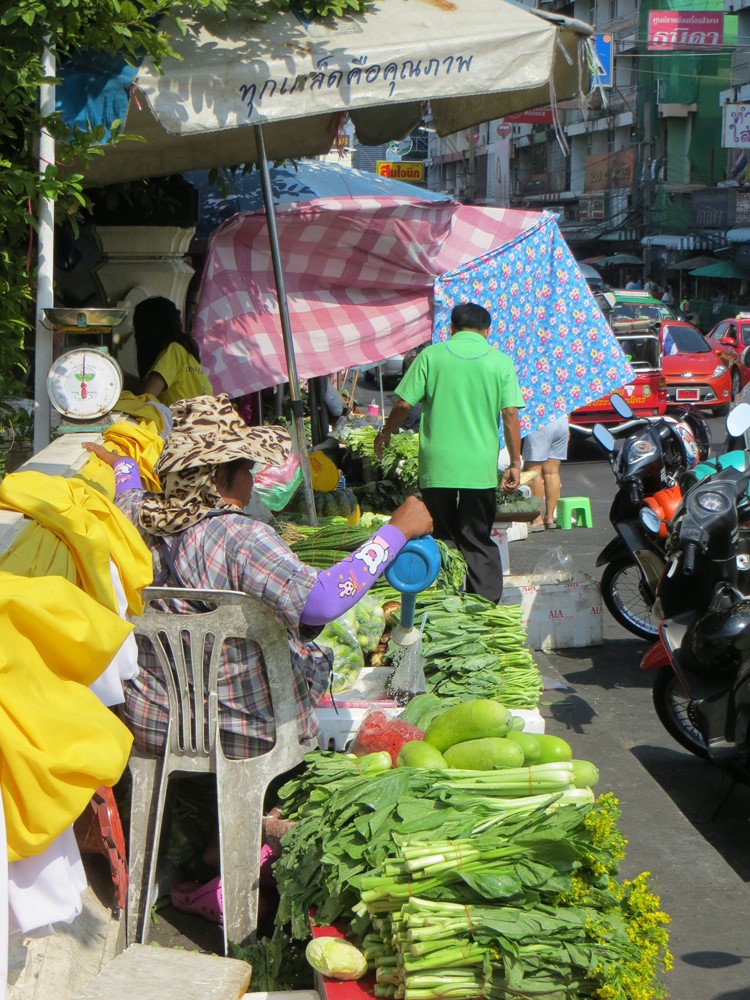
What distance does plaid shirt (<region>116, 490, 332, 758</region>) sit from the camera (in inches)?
140

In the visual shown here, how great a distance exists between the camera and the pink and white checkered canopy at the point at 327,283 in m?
Result: 7.25

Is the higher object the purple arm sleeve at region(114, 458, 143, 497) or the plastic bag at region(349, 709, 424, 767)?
the purple arm sleeve at region(114, 458, 143, 497)

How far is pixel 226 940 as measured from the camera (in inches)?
139

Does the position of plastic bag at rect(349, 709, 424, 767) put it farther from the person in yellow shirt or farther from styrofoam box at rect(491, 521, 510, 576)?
styrofoam box at rect(491, 521, 510, 576)

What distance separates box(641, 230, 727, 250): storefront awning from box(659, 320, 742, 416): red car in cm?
2699

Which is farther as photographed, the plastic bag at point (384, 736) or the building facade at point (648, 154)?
the building facade at point (648, 154)

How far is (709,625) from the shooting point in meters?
4.96

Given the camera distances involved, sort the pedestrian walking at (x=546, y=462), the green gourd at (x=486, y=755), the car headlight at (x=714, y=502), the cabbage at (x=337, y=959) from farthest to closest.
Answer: the pedestrian walking at (x=546, y=462) → the car headlight at (x=714, y=502) → the green gourd at (x=486, y=755) → the cabbage at (x=337, y=959)

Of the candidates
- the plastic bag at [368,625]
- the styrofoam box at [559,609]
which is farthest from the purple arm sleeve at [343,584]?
the styrofoam box at [559,609]

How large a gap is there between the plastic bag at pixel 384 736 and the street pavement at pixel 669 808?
1.17 metres

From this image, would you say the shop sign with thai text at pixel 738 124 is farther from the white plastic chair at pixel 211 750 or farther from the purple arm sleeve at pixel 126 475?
the white plastic chair at pixel 211 750

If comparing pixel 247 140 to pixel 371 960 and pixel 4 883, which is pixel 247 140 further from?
pixel 4 883

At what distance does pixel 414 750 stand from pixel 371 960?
0.81 meters

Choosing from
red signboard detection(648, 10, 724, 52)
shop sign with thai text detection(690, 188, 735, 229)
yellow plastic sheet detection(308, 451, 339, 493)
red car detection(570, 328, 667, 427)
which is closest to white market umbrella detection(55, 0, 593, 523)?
yellow plastic sheet detection(308, 451, 339, 493)
